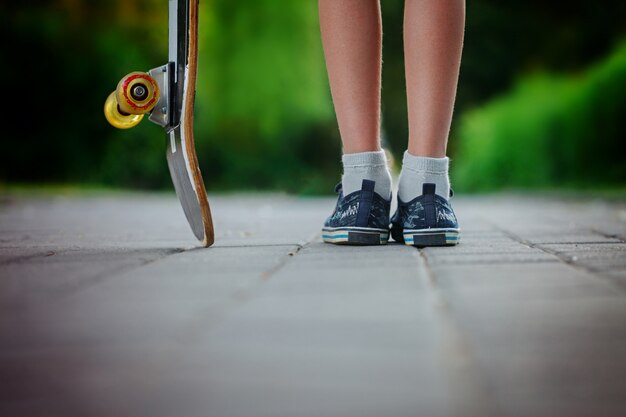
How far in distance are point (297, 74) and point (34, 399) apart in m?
13.9

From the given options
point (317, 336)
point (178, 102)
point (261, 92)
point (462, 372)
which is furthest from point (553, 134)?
point (462, 372)

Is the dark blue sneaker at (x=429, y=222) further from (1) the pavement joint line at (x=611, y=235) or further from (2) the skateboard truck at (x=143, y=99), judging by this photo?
(2) the skateboard truck at (x=143, y=99)

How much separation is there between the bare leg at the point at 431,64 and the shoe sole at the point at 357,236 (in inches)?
9.5

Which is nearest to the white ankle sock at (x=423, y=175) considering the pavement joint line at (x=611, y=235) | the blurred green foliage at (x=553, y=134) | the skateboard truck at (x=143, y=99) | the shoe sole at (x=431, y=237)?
→ the shoe sole at (x=431, y=237)

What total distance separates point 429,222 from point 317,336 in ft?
3.75

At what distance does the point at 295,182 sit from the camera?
1479 centimetres

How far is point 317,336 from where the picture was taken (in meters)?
1.08

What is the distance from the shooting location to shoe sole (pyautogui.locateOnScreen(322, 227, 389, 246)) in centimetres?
222

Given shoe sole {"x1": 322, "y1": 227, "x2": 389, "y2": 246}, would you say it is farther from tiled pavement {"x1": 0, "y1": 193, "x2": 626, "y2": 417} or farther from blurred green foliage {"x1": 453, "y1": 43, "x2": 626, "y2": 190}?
blurred green foliage {"x1": 453, "y1": 43, "x2": 626, "y2": 190}

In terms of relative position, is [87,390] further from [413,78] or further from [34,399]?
[413,78]

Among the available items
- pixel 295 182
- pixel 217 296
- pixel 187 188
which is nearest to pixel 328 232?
pixel 187 188

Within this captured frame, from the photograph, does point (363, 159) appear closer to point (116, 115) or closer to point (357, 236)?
point (357, 236)

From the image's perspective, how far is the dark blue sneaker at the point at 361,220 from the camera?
7.30 ft

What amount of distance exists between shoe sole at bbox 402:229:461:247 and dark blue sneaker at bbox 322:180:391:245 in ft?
0.33
